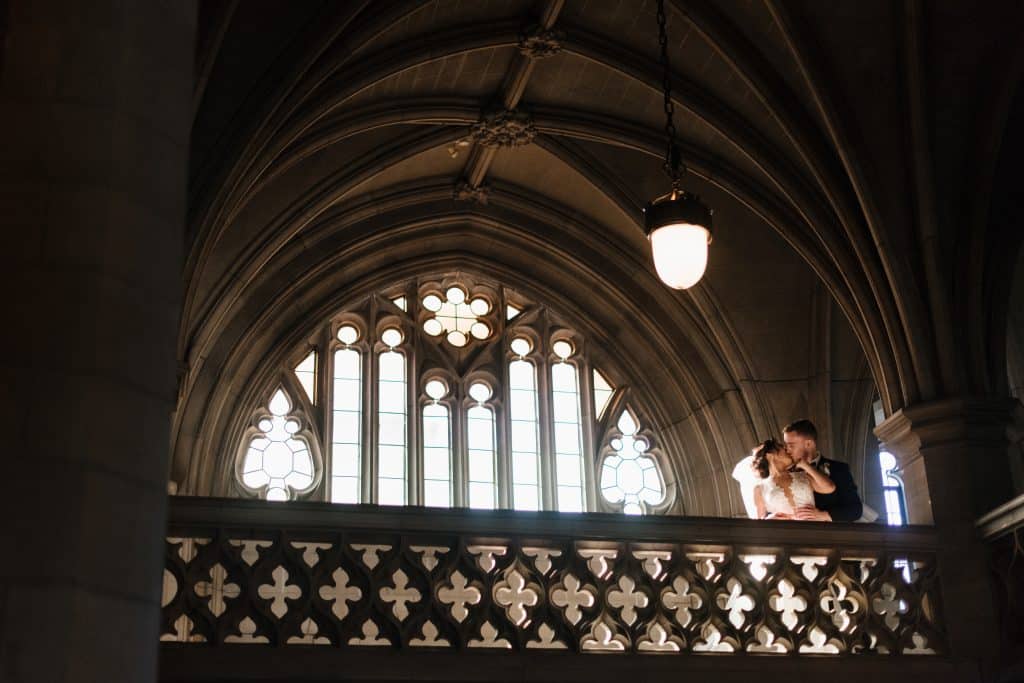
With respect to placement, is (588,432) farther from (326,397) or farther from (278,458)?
(278,458)

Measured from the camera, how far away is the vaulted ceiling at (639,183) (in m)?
10.8

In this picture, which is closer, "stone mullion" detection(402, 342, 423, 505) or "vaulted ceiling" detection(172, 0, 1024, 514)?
"vaulted ceiling" detection(172, 0, 1024, 514)

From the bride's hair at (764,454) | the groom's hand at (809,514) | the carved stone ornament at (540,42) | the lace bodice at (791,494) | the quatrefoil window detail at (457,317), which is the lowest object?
the groom's hand at (809,514)

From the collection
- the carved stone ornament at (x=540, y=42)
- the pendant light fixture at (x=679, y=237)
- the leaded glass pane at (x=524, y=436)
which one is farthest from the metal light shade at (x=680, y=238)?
the leaded glass pane at (x=524, y=436)

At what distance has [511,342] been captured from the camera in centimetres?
1561

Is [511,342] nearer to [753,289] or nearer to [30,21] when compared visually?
[753,289]

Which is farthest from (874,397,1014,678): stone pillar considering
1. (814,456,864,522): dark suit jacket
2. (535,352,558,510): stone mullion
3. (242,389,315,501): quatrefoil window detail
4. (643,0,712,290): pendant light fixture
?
(242,389,315,501): quatrefoil window detail

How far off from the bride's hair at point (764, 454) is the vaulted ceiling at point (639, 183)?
138 cm

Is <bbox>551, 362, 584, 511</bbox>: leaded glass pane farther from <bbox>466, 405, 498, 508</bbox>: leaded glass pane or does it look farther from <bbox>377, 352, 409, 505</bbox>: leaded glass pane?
<bbox>377, 352, 409, 505</bbox>: leaded glass pane

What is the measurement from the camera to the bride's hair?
384 inches

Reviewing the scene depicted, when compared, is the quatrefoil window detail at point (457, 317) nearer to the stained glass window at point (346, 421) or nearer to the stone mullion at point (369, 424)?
the stone mullion at point (369, 424)

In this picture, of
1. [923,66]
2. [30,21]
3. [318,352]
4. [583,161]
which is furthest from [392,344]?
[30,21]

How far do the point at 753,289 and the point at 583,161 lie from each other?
6.85 ft

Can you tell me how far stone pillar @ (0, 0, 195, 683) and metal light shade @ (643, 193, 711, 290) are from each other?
4.46m
